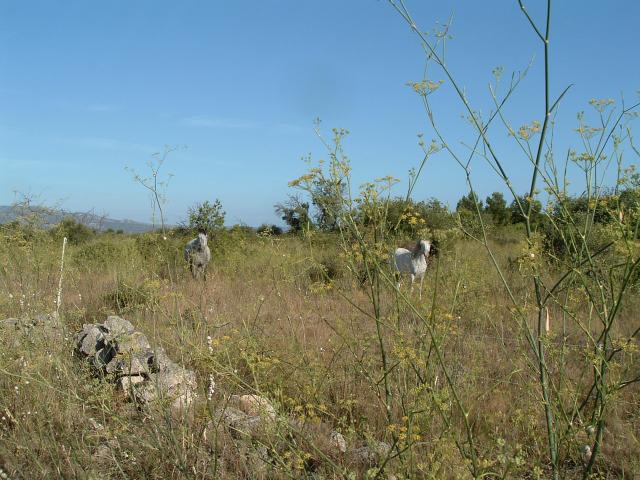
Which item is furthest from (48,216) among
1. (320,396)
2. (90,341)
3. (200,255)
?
(320,396)

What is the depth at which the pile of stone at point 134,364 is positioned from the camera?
11.3ft

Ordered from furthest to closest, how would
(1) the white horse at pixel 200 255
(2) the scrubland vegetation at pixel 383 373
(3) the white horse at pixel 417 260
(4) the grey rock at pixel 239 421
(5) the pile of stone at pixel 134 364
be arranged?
(1) the white horse at pixel 200 255 < (3) the white horse at pixel 417 260 < (5) the pile of stone at pixel 134 364 < (4) the grey rock at pixel 239 421 < (2) the scrubland vegetation at pixel 383 373

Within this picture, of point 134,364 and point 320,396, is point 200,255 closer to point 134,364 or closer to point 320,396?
point 134,364

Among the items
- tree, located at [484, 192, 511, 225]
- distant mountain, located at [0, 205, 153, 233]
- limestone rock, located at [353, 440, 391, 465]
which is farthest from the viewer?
tree, located at [484, 192, 511, 225]

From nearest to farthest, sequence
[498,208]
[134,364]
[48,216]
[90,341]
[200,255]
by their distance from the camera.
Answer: [134,364], [90,341], [48,216], [200,255], [498,208]

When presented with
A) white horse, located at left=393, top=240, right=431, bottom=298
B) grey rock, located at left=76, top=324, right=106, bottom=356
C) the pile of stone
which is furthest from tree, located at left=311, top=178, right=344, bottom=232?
white horse, located at left=393, top=240, right=431, bottom=298

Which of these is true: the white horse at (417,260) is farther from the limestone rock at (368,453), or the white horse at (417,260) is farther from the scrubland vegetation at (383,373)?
the limestone rock at (368,453)

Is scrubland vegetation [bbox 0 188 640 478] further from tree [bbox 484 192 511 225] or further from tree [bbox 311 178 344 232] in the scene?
tree [bbox 484 192 511 225]

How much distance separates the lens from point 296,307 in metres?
6.68

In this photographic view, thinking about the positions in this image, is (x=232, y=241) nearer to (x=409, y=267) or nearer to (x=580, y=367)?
(x=409, y=267)

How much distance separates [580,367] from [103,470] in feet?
13.1

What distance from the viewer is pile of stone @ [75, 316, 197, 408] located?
343 cm

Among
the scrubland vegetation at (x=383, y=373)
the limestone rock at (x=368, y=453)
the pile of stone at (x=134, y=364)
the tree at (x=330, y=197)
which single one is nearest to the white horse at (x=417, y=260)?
the scrubland vegetation at (x=383, y=373)

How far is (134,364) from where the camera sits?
429cm
